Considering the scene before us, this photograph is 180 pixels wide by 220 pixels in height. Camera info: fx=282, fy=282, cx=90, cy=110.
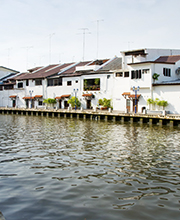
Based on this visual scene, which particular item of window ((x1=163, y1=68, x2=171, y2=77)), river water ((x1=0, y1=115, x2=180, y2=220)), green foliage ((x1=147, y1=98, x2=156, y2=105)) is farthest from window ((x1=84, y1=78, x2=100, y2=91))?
river water ((x1=0, y1=115, x2=180, y2=220))

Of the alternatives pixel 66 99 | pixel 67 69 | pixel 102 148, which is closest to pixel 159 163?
pixel 102 148

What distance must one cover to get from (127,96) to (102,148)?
3143 cm

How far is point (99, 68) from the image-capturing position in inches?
2248

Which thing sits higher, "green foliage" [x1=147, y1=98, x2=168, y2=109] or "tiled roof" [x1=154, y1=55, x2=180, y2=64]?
"tiled roof" [x1=154, y1=55, x2=180, y2=64]

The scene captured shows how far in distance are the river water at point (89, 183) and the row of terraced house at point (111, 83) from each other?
2733 centimetres

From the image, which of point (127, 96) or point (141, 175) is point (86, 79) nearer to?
point (127, 96)

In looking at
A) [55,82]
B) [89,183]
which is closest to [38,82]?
[55,82]

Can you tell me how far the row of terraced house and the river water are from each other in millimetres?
27333

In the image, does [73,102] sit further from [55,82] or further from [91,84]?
[55,82]

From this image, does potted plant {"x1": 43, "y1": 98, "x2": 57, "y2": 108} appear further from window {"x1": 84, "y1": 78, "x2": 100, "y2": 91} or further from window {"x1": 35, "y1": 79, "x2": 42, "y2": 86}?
window {"x1": 84, "y1": 78, "x2": 100, "y2": 91}

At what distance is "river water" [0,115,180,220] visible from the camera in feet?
29.2

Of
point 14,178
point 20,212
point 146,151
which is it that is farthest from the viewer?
point 146,151

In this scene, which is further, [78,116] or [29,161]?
[78,116]

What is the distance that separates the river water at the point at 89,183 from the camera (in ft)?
29.2
